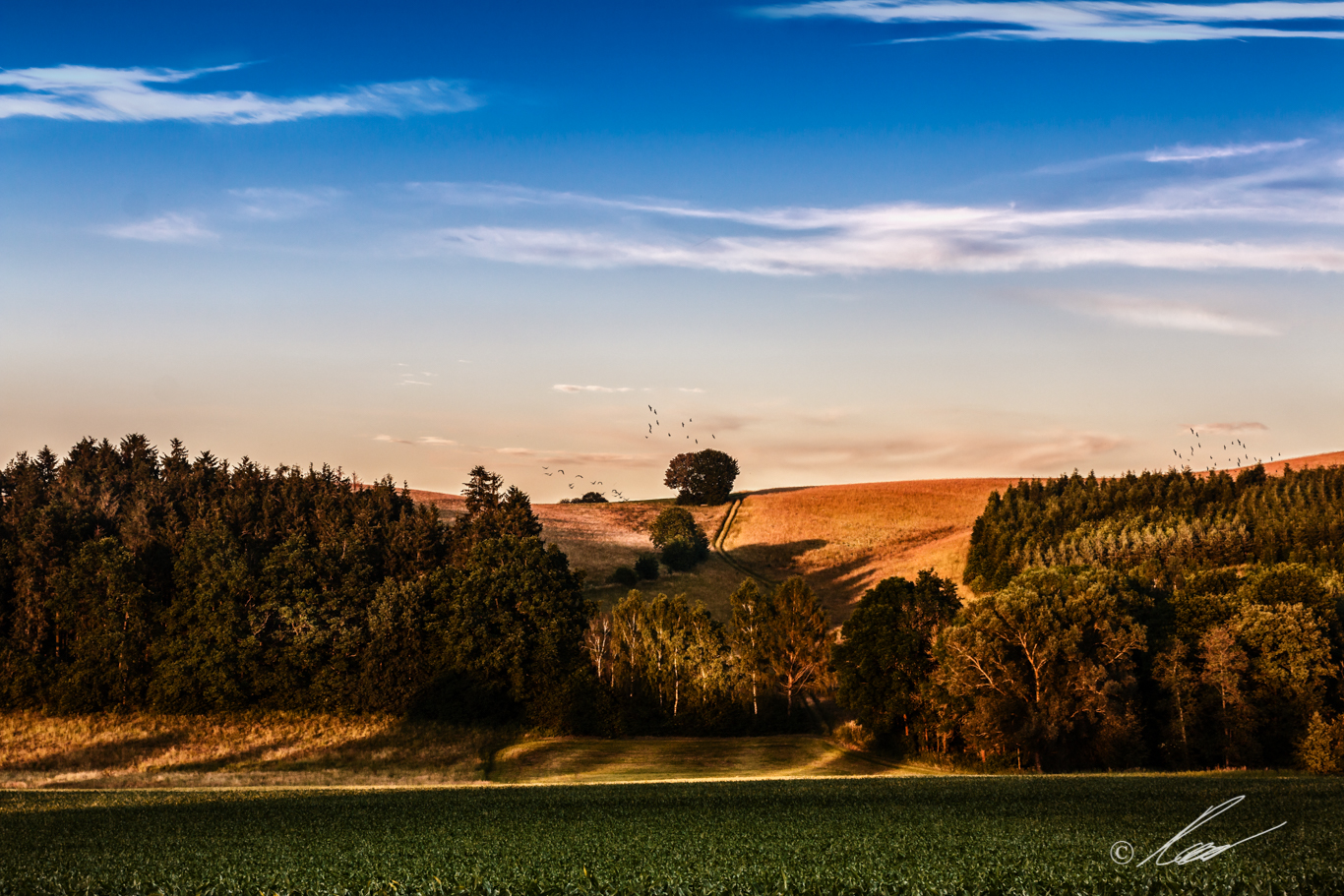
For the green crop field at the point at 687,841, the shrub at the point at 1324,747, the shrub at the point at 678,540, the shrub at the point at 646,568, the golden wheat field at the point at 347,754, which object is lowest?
the golden wheat field at the point at 347,754

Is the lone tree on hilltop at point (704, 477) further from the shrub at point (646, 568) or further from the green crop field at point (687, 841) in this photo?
the green crop field at point (687, 841)

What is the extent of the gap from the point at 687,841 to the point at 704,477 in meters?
157

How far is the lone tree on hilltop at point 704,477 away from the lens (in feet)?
587

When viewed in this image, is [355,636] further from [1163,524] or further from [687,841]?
[1163,524]

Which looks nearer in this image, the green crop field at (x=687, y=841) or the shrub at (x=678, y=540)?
the green crop field at (x=687, y=841)

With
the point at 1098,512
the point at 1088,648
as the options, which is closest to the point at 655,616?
the point at 1088,648

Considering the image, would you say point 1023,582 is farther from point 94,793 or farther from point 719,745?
point 94,793

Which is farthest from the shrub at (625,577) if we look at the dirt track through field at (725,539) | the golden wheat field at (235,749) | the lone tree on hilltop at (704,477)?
the lone tree on hilltop at (704,477)

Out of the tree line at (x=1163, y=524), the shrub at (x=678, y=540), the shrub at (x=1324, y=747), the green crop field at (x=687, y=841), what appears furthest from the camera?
the shrub at (x=678, y=540)

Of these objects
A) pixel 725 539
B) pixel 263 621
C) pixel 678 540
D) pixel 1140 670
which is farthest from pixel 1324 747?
pixel 725 539

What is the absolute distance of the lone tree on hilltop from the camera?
179 meters

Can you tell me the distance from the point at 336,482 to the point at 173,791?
231ft

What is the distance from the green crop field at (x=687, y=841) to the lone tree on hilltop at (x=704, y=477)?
140199 mm

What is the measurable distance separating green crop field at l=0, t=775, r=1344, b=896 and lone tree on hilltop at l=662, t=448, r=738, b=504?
140 m
